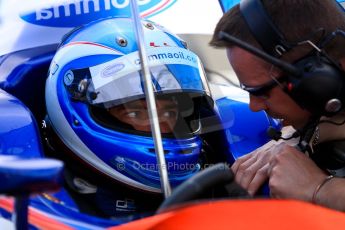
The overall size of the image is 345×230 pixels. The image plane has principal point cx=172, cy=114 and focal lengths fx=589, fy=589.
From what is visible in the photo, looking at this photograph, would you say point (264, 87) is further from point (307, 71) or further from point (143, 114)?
point (143, 114)

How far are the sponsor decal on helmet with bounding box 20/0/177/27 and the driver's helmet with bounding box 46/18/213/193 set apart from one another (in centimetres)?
40

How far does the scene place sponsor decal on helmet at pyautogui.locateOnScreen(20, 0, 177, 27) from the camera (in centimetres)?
219

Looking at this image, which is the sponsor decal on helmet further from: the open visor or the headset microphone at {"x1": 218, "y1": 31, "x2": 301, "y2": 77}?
the headset microphone at {"x1": 218, "y1": 31, "x2": 301, "y2": 77}

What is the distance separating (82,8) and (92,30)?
359mm

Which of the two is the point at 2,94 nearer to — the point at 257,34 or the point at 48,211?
the point at 48,211

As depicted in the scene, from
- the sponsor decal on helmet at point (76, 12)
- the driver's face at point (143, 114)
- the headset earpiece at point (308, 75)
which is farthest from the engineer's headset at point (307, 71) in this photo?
the sponsor decal on helmet at point (76, 12)

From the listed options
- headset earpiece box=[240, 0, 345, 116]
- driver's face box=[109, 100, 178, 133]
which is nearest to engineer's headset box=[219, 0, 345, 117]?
headset earpiece box=[240, 0, 345, 116]

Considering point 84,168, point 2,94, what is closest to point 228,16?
point 84,168

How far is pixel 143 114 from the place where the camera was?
1.58m

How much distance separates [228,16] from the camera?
5.04 ft

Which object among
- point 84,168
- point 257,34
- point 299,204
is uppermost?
point 257,34

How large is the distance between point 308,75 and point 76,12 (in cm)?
114

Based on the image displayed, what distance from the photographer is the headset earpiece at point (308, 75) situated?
135 cm

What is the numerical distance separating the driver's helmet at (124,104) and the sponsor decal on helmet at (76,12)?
0.40 m
